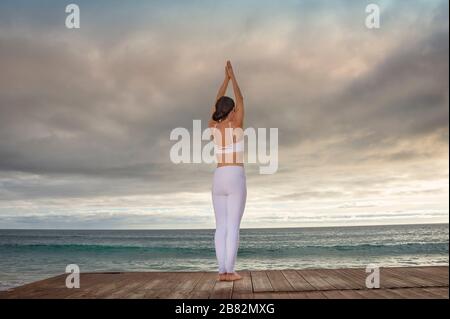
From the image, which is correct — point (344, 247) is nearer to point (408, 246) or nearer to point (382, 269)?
point (408, 246)

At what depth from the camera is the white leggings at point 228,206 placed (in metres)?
4.97

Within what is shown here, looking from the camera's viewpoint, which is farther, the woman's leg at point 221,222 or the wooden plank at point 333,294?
the woman's leg at point 221,222

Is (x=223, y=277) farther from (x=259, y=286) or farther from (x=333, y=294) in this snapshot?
(x=333, y=294)

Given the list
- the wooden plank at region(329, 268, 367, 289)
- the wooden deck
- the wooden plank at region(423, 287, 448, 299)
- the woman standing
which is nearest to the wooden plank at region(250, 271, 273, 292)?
the wooden deck

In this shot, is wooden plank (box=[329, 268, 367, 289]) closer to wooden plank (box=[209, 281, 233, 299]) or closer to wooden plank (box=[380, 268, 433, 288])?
wooden plank (box=[380, 268, 433, 288])

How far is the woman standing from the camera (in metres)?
4.98

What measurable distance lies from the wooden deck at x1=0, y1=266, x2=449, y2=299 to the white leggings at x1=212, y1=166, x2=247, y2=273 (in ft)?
1.29

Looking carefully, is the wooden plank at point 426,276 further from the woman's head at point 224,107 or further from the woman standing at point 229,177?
the woman's head at point 224,107

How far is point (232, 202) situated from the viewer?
4977 millimetres

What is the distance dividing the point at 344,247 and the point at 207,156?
28.1 metres

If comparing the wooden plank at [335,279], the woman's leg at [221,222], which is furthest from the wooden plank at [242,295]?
the wooden plank at [335,279]

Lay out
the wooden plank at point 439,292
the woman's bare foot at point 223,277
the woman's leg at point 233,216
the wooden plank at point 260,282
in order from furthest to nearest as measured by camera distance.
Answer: the woman's bare foot at point 223,277 → the woman's leg at point 233,216 → the wooden plank at point 260,282 → the wooden plank at point 439,292

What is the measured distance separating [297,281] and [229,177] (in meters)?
1.46
